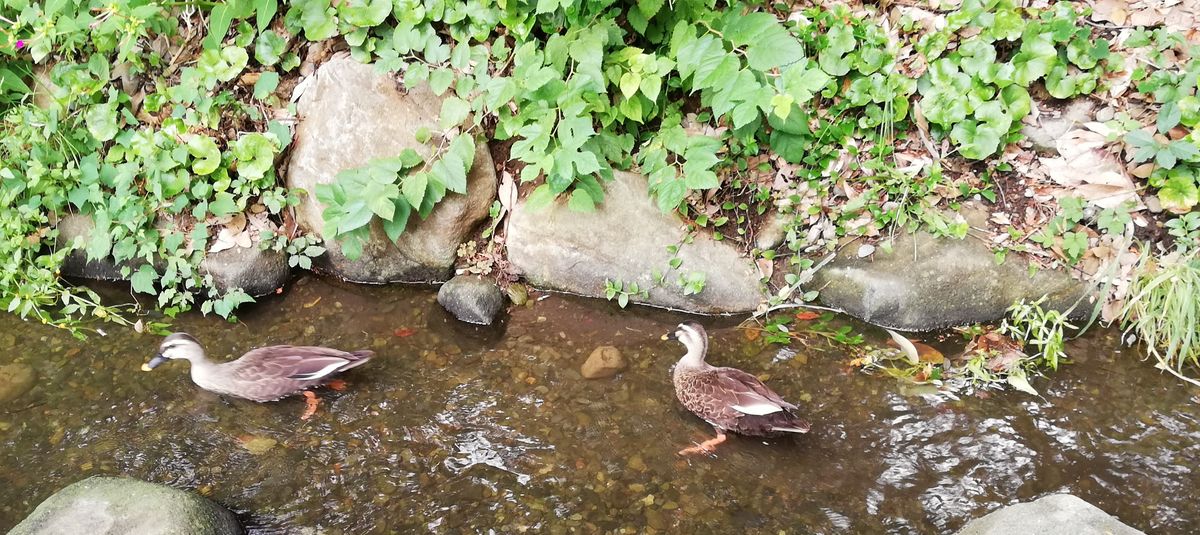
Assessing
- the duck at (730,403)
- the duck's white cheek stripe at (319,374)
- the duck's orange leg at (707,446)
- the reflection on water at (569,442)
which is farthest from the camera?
the duck's white cheek stripe at (319,374)

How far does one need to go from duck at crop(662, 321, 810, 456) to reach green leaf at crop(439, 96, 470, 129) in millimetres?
2008

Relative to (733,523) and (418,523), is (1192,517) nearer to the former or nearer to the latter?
(733,523)

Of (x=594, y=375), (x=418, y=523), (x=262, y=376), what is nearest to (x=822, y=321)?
(x=594, y=375)

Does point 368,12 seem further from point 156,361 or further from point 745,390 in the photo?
point 745,390

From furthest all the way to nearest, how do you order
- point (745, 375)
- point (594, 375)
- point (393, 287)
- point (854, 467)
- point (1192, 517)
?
point (393, 287), point (594, 375), point (745, 375), point (854, 467), point (1192, 517)

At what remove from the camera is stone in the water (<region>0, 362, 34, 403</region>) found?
175 inches

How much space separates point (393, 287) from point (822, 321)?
111 inches

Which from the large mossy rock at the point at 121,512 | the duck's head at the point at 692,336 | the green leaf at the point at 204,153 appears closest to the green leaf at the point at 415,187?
the green leaf at the point at 204,153

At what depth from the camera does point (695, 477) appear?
3875 mm

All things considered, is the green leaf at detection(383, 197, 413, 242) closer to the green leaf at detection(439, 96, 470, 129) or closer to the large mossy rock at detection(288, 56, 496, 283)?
the large mossy rock at detection(288, 56, 496, 283)

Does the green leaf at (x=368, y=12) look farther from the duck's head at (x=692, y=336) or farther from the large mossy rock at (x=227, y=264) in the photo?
the duck's head at (x=692, y=336)

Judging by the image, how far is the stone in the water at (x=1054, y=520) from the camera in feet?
9.79

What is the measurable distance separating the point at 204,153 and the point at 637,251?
282 cm

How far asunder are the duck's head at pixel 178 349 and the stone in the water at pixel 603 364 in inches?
86.1
